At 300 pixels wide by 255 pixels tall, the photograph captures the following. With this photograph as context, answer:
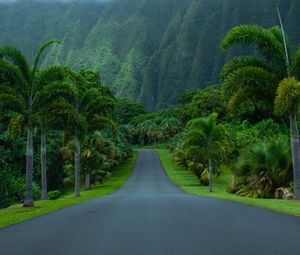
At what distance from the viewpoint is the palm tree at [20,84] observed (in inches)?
930

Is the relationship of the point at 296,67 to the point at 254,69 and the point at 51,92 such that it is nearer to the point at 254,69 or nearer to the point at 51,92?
the point at 254,69

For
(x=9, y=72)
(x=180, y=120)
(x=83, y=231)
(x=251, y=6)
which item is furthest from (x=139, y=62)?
(x=83, y=231)

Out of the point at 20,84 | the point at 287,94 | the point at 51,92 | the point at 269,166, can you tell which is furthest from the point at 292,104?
the point at 20,84

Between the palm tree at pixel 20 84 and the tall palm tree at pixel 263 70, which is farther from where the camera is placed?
the palm tree at pixel 20 84

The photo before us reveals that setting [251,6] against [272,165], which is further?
[251,6]

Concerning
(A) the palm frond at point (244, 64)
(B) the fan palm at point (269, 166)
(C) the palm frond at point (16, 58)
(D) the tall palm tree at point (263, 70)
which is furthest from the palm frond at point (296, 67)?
(C) the palm frond at point (16, 58)

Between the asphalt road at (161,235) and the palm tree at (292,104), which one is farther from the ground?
the palm tree at (292,104)

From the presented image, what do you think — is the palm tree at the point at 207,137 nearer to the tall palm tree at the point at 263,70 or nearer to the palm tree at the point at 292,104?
the tall palm tree at the point at 263,70

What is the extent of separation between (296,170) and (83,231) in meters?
13.0

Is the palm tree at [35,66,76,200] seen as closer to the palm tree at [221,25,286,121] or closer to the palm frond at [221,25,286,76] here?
the palm tree at [221,25,286,121]

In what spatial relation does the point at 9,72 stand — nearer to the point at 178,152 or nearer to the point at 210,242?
the point at 210,242

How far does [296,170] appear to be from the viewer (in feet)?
70.2

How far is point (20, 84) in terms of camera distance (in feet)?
79.4

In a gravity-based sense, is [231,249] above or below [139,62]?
below
